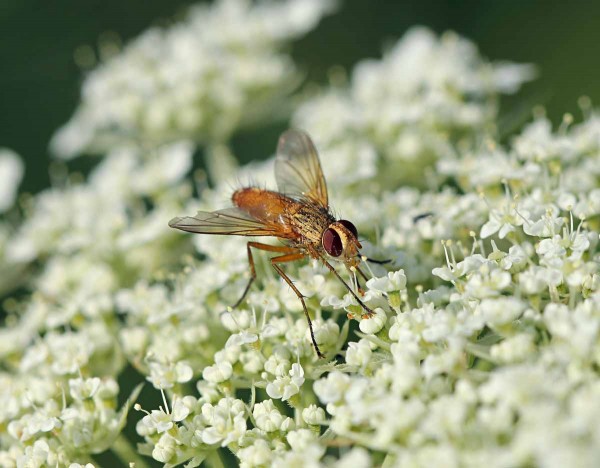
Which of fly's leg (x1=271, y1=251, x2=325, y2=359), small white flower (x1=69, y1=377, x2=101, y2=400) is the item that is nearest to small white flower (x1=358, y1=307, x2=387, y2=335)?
fly's leg (x1=271, y1=251, x2=325, y2=359)

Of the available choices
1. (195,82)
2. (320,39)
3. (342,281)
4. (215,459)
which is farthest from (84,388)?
(320,39)

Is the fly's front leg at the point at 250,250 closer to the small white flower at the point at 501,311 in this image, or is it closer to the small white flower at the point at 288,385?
the small white flower at the point at 288,385

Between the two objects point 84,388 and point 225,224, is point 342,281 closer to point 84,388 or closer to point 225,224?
point 225,224

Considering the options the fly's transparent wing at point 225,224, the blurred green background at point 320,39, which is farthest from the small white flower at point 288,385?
the blurred green background at point 320,39

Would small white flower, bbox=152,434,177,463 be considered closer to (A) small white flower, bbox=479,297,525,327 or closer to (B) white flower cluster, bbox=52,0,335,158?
(A) small white flower, bbox=479,297,525,327

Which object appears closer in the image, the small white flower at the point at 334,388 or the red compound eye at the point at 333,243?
the small white flower at the point at 334,388

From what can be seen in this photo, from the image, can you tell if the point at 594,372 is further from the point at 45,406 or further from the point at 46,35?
the point at 46,35
